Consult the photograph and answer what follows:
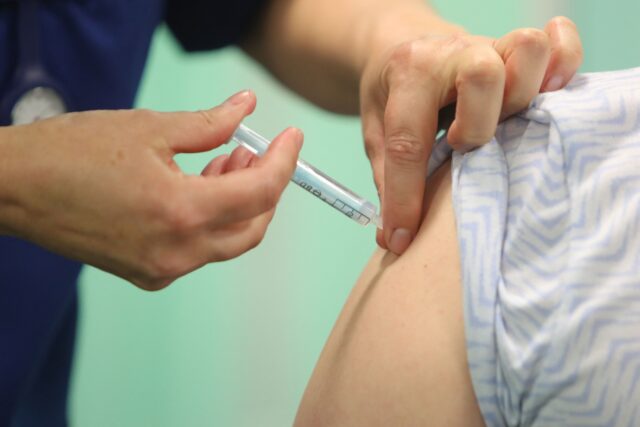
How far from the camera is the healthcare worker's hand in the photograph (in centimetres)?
63

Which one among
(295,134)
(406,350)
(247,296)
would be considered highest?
(295,134)

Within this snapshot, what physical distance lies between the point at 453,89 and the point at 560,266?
0.62ft

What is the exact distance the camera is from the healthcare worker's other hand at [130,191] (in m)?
0.56

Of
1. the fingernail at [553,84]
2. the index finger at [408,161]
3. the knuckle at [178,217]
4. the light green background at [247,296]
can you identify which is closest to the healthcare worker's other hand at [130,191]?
the knuckle at [178,217]

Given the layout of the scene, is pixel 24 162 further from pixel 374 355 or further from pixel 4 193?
pixel 374 355

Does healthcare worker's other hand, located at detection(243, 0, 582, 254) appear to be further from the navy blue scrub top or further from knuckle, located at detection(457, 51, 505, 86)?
the navy blue scrub top

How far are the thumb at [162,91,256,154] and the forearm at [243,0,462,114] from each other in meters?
0.29

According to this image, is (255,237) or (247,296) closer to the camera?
(255,237)

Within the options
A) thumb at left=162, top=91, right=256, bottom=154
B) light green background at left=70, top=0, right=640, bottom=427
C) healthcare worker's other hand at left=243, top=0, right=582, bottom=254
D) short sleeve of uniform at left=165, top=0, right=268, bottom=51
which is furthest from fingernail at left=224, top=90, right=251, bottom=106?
light green background at left=70, top=0, right=640, bottom=427

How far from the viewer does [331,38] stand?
971 millimetres

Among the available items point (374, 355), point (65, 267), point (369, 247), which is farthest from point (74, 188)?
point (369, 247)

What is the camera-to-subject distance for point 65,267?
0.90 m

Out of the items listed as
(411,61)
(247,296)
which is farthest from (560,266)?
(247,296)

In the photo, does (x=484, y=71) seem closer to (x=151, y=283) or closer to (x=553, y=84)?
(x=553, y=84)
